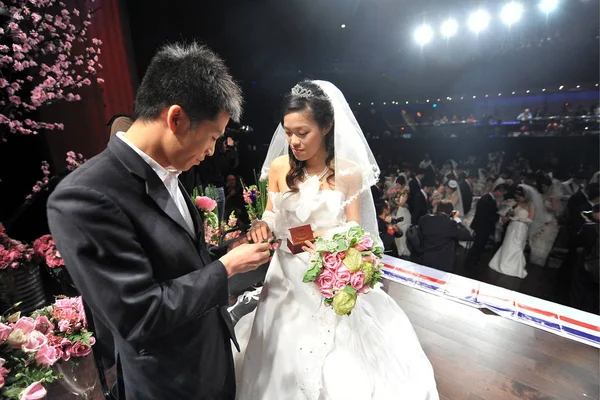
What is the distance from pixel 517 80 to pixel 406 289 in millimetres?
11028

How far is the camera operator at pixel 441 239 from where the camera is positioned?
12.6 ft

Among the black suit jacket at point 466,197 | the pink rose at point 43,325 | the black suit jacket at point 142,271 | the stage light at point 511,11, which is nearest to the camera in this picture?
the black suit jacket at point 142,271

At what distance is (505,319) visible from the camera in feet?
8.68

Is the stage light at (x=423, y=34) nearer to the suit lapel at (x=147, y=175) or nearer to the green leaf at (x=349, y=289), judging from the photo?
the green leaf at (x=349, y=289)

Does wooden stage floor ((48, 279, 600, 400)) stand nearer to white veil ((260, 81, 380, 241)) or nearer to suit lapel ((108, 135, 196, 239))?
white veil ((260, 81, 380, 241))

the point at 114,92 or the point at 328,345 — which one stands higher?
the point at 114,92

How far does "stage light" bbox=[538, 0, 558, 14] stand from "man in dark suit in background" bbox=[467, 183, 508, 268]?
4.55 metres

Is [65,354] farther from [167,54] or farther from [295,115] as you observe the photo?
[295,115]

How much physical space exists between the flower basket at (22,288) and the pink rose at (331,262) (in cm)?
248

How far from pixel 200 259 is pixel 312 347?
3.02 ft

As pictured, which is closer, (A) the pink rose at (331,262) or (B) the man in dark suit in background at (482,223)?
(A) the pink rose at (331,262)

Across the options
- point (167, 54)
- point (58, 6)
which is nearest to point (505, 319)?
point (167, 54)

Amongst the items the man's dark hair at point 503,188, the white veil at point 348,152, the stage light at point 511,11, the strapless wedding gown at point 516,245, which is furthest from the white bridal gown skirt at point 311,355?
the stage light at point 511,11

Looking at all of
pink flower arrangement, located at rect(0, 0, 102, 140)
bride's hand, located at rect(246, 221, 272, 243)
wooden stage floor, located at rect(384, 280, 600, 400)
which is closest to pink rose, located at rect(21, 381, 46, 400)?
bride's hand, located at rect(246, 221, 272, 243)
